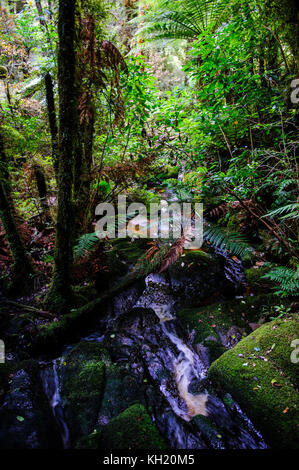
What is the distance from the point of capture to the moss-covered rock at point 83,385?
1.98m

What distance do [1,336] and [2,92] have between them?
937 cm

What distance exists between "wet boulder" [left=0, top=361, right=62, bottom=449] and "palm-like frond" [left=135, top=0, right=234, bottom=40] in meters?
5.84

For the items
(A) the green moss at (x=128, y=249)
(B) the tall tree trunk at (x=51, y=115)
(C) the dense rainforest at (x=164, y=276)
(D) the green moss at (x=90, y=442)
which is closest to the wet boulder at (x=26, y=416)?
(C) the dense rainforest at (x=164, y=276)

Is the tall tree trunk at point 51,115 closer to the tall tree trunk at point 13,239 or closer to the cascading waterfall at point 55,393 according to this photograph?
the tall tree trunk at point 13,239

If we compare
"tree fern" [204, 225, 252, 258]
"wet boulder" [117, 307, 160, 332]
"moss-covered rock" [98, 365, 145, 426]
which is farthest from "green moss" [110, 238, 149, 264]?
"tree fern" [204, 225, 252, 258]

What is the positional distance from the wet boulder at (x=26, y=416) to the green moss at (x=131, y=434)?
53 cm

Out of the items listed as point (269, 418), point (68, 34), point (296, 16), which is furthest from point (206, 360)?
point (296, 16)

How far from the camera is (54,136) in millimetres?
4047

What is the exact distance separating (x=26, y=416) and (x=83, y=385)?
20.7 inches

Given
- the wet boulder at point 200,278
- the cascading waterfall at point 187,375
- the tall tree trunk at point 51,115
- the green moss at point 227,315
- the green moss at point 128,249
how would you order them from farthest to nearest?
the green moss at point 128,249 < the tall tree trunk at point 51,115 < the wet boulder at point 200,278 < the green moss at point 227,315 < the cascading waterfall at point 187,375

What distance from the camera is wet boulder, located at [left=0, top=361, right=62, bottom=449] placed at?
5.66ft

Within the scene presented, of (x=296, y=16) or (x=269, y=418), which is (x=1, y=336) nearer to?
(x=269, y=418)

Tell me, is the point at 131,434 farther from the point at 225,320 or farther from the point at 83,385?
the point at 225,320

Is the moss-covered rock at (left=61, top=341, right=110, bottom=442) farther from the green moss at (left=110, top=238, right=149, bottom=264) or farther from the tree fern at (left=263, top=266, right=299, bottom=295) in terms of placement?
the tree fern at (left=263, top=266, right=299, bottom=295)
